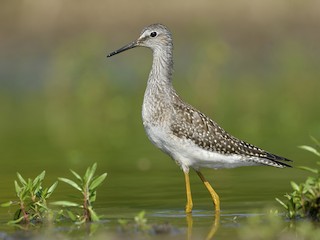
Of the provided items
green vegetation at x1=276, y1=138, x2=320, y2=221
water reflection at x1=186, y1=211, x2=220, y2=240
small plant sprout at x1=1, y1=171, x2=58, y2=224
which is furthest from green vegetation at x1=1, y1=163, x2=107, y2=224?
green vegetation at x1=276, y1=138, x2=320, y2=221

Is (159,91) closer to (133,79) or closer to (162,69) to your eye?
(162,69)

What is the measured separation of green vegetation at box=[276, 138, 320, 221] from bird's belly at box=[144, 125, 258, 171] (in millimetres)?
1896

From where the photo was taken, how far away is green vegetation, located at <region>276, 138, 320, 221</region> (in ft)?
35.6

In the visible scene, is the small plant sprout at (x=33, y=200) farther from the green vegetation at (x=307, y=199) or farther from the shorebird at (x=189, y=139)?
the green vegetation at (x=307, y=199)

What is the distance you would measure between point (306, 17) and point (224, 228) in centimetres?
2272

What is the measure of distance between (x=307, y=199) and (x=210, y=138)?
2349mm

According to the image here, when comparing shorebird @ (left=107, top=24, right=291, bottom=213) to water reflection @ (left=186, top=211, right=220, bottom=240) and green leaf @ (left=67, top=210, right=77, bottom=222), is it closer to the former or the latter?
water reflection @ (left=186, top=211, right=220, bottom=240)

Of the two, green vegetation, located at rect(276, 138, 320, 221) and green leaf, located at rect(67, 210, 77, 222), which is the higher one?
green vegetation, located at rect(276, 138, 320, 221)

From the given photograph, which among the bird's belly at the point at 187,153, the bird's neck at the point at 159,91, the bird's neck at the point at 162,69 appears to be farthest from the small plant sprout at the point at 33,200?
the bird's neck at the point at 162,69

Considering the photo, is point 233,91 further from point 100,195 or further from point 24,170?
point 100,195

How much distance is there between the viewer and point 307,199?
1105cm

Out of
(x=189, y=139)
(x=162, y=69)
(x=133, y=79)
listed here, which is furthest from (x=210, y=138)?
(x=133, y=79)

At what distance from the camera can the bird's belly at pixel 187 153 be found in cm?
1293

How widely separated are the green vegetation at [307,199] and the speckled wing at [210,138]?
1.77 meters
